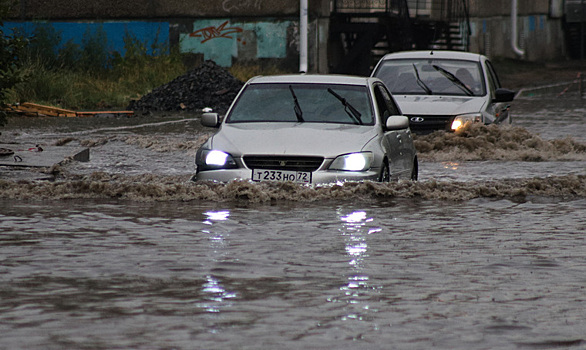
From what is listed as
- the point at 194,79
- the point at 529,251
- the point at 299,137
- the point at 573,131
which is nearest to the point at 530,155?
the point at 573,131

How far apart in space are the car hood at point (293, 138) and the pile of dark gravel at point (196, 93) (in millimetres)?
17499

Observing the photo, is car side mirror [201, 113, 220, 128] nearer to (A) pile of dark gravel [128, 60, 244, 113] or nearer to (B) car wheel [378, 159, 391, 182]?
(B) car wheel [378, 159, 391, 182]

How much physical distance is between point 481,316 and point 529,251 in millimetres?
2492

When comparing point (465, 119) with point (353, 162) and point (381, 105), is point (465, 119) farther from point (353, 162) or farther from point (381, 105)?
point (353, 162)

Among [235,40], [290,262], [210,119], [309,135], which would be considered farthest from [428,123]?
[235,40]

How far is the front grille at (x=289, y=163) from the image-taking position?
36.1 feet

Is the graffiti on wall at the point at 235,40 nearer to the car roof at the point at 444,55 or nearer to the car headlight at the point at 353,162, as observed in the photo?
the car roof at the point at 444,55

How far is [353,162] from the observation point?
11.2 metres

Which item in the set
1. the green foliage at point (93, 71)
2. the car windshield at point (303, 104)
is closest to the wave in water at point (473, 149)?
the car windshield at point (303, 104)

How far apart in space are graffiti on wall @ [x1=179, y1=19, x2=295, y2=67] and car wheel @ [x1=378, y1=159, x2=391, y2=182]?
2705cm

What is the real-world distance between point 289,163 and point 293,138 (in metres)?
0.33

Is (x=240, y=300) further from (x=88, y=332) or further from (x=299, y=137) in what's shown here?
(x=299, y=137)

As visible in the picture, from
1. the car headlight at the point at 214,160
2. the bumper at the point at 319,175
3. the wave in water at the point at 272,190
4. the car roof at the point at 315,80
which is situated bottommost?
the wave in water at the point at 272,190

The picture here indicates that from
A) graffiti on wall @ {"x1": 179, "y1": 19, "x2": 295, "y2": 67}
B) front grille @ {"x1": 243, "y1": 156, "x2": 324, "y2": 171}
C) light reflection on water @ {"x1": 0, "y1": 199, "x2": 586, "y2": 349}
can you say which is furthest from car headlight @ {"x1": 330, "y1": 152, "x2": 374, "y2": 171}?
graffiti on wall @ {"x1": 179, "y1": 19, "x2": 295, "y2": 67}
